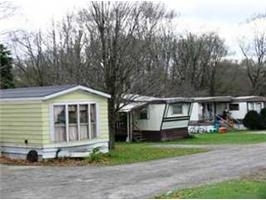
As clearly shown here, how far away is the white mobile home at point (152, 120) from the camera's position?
111 feet

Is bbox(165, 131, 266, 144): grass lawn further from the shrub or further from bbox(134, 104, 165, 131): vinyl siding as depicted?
the shrub

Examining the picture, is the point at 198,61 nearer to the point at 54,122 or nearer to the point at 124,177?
the point at 54,122

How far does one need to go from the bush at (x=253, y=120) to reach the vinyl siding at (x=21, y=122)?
87.5 feet

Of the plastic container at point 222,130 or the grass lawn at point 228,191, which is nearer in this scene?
the grass lawn at point 228,191

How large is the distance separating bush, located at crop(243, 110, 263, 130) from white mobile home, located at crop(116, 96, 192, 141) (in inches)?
440

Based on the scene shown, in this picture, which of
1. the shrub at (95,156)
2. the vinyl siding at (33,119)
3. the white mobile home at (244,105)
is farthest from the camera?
the white mobile home at (244,105)

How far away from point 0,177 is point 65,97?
584 centimetres

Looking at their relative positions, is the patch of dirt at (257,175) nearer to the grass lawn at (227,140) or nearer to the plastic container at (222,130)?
the grass lawn at (227,140)

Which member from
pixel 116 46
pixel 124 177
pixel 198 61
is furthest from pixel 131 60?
pixel 198 61

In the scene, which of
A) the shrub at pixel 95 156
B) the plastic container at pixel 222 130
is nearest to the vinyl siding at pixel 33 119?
the shrub at pixel 95 156

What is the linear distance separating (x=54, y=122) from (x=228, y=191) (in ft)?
33.5

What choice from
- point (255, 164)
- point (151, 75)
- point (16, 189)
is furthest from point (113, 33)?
point (16, 189)

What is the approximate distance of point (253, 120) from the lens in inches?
1750

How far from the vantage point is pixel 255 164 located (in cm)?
1838
